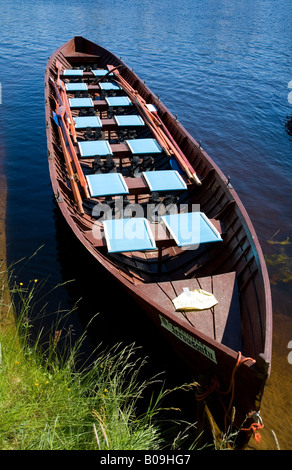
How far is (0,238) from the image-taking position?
12227mm

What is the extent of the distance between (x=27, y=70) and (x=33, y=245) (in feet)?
75.8

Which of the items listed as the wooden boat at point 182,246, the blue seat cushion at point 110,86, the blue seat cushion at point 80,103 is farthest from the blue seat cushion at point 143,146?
the blue seat cushion at point 110,86

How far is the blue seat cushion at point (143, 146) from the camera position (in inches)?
457

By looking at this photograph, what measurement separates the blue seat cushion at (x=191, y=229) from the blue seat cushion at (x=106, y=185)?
5.66 ft

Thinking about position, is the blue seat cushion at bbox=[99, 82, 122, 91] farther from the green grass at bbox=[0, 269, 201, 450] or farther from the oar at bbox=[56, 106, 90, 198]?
the green grass at bbox=[0, 269, 201, 450]

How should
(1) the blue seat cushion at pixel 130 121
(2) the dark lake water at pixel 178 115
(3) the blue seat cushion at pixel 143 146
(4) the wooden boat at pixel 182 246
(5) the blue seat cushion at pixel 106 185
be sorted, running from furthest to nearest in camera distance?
(1) the blue seat cushion at pixel 130 121 < (3) the blue seat cushion at pixel 143 146 < (5) the blue seat cushion at pixel 106 185 < (2) the dark lake water at pixel 178 115 < (4) the wooden boat at pixel 182 246

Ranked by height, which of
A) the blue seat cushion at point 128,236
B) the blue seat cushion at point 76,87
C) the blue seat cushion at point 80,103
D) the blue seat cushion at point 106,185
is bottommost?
the blue seat cushion at point 128,236

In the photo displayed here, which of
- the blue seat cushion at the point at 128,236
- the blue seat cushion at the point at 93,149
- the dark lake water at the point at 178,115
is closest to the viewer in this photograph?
the blue seat cushion at the point at 128,236

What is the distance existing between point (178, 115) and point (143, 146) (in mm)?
12920

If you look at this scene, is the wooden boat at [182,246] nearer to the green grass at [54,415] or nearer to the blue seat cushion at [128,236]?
the blue seat cushion at [128,236]

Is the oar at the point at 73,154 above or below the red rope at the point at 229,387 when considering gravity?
above

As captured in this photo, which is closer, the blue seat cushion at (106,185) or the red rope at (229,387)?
the red rope at (229,387)

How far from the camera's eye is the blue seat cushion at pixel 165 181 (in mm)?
9883
